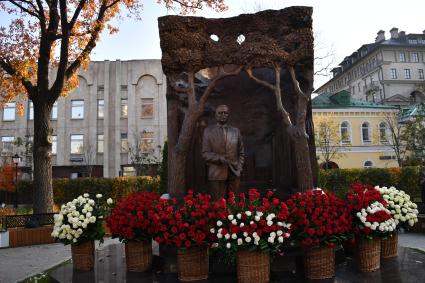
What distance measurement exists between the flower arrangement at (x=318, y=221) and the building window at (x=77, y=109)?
36.0 metres

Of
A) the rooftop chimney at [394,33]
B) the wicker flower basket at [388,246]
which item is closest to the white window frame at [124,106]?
→ the wicker flower basket at [388,246]

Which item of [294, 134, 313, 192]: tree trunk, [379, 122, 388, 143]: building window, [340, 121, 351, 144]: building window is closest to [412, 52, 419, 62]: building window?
[379, 122, 388, 143]: building window

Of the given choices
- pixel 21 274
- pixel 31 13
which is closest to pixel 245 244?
pixel 21 274

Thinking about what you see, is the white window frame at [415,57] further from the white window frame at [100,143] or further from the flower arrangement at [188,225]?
the flower arrangement at [188,225]

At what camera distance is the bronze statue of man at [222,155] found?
7258mm

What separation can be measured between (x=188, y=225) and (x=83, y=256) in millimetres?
2665

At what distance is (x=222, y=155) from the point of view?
7.23 metres

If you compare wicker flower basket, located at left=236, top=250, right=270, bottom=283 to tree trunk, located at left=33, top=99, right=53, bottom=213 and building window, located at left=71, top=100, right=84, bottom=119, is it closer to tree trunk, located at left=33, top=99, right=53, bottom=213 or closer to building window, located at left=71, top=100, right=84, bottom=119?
tree trunk, located at left=33, top=99, right=53, bottom=213

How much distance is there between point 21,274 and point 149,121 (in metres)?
29.9

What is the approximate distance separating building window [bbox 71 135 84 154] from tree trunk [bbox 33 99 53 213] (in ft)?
78.3

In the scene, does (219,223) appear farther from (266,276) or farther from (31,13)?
(31,13)

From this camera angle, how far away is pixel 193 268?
18.5ft

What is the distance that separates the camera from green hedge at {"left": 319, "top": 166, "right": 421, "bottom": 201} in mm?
23672

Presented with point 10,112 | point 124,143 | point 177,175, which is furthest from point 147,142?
point 177,175
